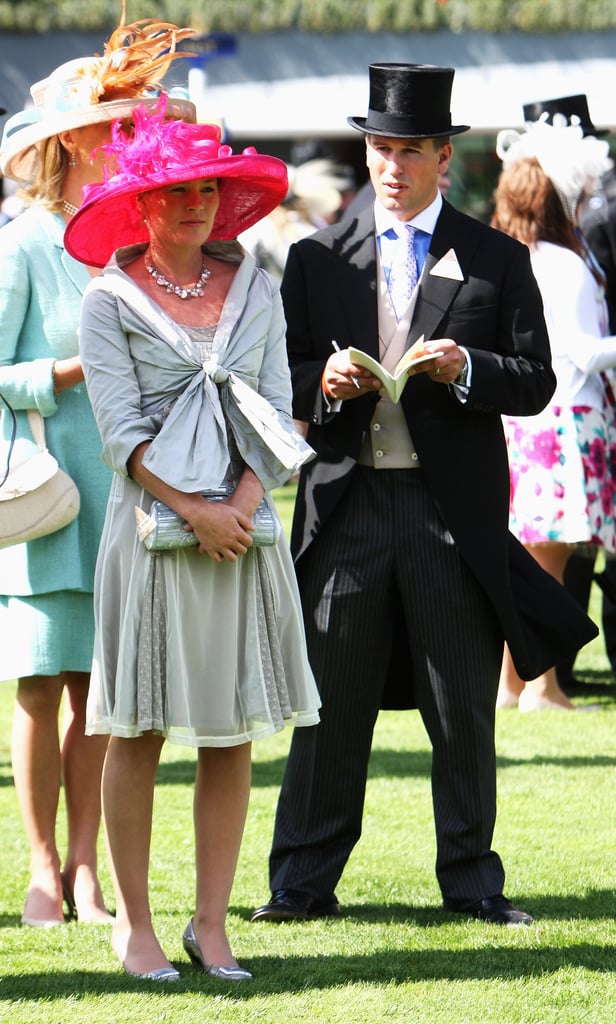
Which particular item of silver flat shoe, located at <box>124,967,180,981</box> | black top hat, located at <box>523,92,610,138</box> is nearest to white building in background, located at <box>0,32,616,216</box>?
black top hat, located at <box>523,92,610,138</box>

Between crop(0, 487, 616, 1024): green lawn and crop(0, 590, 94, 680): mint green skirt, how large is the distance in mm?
714

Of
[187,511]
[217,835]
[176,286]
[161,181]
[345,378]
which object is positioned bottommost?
[217,835]

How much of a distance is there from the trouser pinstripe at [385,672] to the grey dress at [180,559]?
601 mm

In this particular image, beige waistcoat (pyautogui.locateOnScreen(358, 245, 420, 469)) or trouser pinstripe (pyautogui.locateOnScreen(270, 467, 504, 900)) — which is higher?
beige waistcoat (pyautogui.locateOnScreen(358, 245, 420, 469))

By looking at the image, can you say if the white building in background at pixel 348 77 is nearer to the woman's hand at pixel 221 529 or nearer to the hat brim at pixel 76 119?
the hat brim at pixel 76 119

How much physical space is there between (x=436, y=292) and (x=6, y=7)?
82.8 feet

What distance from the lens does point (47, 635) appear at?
4371 millimetres

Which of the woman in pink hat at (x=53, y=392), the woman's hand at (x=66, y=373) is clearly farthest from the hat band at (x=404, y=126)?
the woman's hand at (x=66, y=373)

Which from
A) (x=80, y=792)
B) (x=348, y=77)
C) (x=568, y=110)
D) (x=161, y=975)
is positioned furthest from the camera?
(x=348, y=77)

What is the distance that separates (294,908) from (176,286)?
178cm

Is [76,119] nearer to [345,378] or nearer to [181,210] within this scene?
[181,210]

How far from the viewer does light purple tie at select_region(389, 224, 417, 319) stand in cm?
440

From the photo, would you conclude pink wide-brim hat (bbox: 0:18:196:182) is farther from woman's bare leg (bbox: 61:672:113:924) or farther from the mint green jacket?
woman's bare leg (bbox: 61:672:113:924)

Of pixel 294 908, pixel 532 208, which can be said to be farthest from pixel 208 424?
pixel 532 208
